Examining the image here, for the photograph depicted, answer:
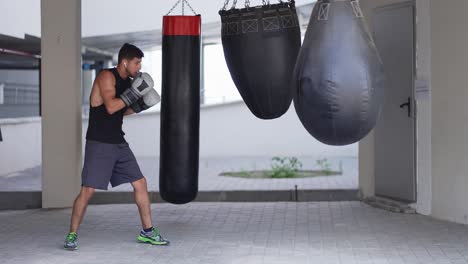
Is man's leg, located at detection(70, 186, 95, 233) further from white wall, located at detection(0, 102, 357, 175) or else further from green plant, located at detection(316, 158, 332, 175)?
white wall, located at detection(0, 102, 357, 175)

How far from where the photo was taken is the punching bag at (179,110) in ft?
24.6

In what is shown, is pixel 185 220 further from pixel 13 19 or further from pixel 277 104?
pixel 13 19

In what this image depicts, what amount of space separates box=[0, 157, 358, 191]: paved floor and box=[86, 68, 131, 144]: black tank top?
3933 mm

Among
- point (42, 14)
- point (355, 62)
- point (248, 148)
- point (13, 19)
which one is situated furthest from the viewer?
point (248, 148)

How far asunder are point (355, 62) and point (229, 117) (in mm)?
13462

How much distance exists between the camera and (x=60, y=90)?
34.0 feet

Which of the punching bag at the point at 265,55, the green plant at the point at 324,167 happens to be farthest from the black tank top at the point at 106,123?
the green plant at the point at 324,167

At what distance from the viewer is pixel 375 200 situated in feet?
34.1

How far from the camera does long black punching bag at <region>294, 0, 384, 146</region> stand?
5438 mm

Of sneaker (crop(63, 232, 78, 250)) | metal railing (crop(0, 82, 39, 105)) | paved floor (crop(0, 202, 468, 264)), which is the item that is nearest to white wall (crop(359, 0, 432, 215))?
paved floor (crop(0, 202, 468, 264))

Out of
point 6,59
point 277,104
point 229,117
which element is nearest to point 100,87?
point 277,104

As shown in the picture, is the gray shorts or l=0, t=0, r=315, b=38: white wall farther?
l=0, t=0, r=315, b=38: white wall

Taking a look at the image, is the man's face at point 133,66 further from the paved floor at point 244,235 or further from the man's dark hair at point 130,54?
the paved floor at point 244,235

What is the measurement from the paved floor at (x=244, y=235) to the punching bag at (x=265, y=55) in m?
1.40
